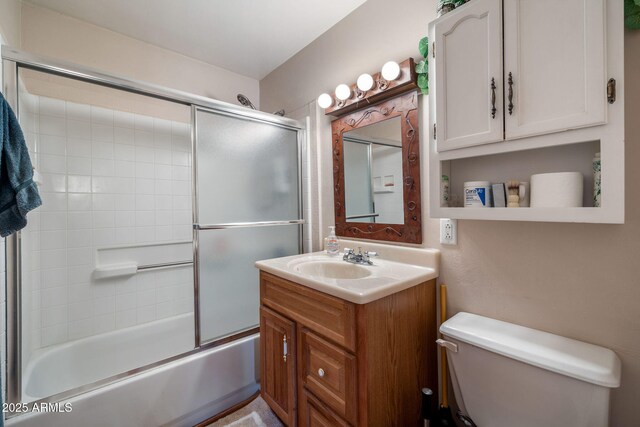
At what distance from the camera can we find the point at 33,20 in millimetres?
1584

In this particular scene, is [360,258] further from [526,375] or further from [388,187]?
[526,375]

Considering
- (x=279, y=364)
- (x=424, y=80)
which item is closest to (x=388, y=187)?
(x=424, y=80)

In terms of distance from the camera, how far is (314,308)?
3.70 feet

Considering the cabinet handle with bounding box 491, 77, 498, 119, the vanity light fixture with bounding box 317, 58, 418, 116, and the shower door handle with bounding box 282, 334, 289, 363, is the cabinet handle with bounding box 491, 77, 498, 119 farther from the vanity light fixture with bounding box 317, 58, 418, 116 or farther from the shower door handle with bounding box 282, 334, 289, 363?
the shower door handle with bounding box 282, 334, 289, 363

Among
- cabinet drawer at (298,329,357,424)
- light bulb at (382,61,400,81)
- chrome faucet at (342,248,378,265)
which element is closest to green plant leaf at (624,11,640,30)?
light bulb at (382,61,400,81)

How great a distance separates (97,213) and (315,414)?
1.98 metres

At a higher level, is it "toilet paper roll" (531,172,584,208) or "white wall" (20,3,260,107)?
→ "white wall" (20,3,260,107)

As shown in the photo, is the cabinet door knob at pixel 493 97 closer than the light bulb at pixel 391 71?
Yes

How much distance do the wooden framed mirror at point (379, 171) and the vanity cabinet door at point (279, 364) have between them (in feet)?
2.28

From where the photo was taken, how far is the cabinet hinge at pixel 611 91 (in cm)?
69

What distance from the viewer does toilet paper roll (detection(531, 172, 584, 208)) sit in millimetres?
800

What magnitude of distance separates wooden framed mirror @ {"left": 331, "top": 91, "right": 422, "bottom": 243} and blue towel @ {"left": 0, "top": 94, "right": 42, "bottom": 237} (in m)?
1.45

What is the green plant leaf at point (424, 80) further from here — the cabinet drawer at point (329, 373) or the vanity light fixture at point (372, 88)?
the cabinet drawer at point (329, 373)

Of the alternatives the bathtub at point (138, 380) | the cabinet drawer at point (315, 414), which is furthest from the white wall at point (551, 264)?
the bathtub at point (138, 380)
